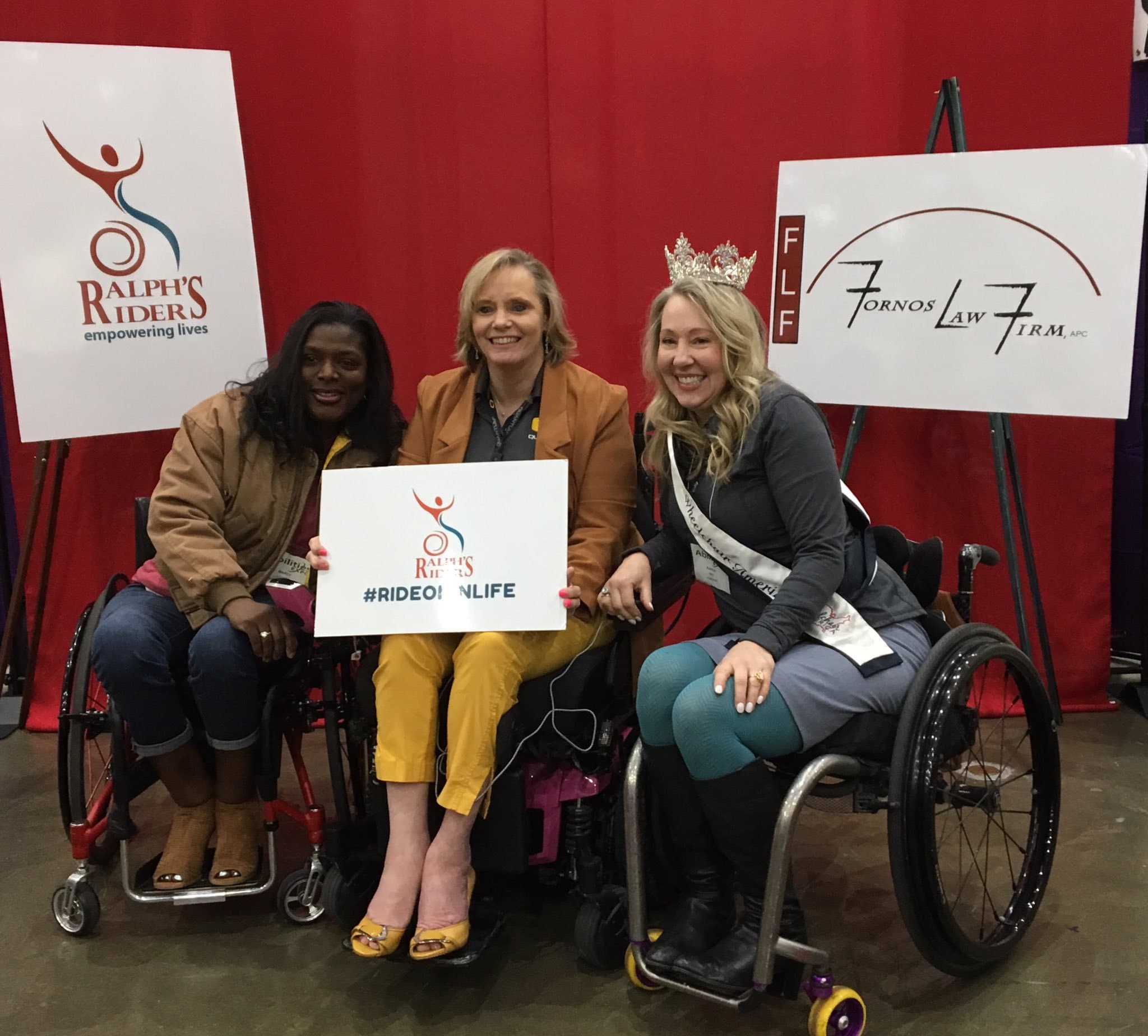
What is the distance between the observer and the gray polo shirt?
7.65 feet

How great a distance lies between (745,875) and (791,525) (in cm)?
62

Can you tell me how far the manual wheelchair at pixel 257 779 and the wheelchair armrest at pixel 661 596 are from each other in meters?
0.58

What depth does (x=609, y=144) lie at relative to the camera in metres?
3.17

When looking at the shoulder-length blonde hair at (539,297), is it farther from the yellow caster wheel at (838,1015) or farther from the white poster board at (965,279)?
the yellow caster wheel at (838,1015)

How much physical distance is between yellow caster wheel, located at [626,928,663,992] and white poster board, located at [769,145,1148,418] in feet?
5.42

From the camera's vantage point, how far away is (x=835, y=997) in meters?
1.79

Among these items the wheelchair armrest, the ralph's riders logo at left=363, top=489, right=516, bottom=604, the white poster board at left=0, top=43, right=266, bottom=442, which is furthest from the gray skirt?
the white poster board at left=0, top=43, right=266, bottom=442

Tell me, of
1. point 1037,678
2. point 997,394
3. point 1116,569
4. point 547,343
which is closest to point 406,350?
point 547,343

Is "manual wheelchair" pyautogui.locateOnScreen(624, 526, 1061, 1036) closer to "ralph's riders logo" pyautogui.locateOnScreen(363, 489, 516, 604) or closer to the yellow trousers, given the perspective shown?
the yellow trousers

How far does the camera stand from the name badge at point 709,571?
2.05 m

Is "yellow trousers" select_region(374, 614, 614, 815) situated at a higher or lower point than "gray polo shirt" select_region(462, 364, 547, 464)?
lower

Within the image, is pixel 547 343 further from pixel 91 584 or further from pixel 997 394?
pixel 91 584

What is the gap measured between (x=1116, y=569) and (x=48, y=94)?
138 inches

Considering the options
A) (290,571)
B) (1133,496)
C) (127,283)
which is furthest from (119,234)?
(1133,496)
